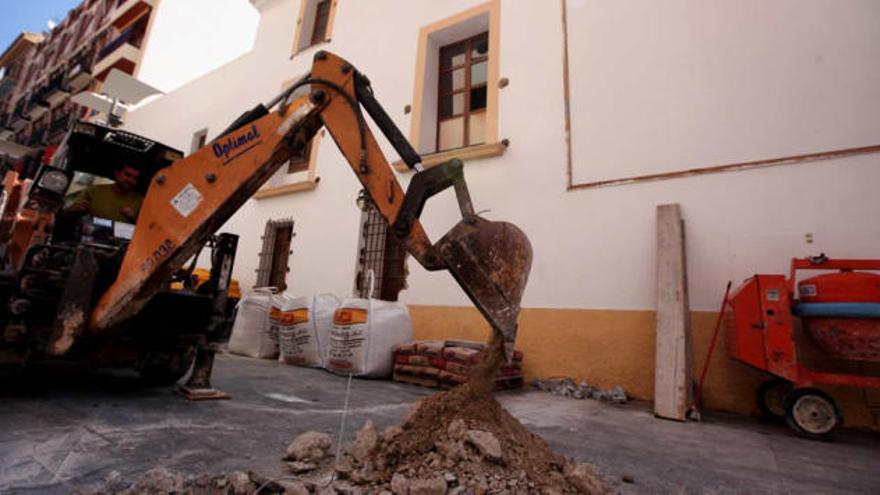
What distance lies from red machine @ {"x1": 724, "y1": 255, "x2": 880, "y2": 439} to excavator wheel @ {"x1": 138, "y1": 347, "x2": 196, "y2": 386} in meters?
4.77

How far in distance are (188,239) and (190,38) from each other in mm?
17231

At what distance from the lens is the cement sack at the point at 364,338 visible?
4.59 metres

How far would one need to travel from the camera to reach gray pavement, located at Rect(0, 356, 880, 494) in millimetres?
1759

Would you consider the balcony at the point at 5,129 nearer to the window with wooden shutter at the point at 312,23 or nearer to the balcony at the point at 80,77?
the balcony at the point at 80,77

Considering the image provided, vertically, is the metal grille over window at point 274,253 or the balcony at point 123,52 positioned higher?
the balcony at point 123,52

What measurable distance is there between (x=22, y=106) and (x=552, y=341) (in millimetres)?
31602

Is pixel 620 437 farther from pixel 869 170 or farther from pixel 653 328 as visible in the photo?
pixel 869 170

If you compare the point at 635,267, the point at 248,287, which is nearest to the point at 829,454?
the point at 635,267

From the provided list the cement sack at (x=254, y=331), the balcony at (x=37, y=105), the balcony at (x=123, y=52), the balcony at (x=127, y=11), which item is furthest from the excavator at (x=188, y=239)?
the balcony at (x=37, y=105)

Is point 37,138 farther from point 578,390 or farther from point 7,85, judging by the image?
point 578,390

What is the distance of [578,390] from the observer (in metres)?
4.13

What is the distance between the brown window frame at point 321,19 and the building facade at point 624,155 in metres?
2.96

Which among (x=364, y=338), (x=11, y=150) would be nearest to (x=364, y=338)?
(x=364, y=338)

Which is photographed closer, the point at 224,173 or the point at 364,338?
the point at 224,173
